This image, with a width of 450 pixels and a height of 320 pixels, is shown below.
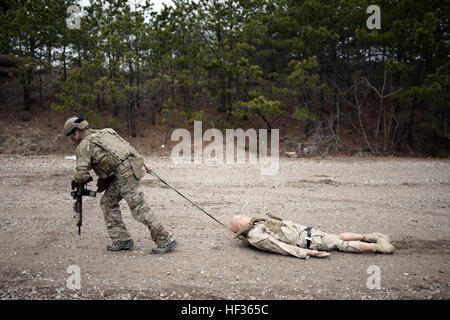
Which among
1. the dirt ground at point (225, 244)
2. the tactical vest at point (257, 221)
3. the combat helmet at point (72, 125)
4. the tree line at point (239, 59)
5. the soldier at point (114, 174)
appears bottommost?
the dirt ground at point (225, 244)

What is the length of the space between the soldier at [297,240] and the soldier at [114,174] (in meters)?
1.22

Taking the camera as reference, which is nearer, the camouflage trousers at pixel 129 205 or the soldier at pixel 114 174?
the soldier at pixel 114 174

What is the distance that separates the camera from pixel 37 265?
160 inches

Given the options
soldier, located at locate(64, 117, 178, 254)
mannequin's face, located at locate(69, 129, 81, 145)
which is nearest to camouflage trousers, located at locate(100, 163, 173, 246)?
soldier, located at locate(64, 117, 178, 254)

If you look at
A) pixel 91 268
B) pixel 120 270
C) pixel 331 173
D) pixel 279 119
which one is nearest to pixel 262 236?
pixel 120 270

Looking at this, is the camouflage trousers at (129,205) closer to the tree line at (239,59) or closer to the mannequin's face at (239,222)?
the mannequin's face at (239,222)

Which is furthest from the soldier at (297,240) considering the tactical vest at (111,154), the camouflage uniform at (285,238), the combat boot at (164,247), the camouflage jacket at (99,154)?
the camouflage jacket at (99,154)

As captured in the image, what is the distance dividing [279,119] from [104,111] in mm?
11190

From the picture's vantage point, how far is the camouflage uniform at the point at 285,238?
14.2 ft

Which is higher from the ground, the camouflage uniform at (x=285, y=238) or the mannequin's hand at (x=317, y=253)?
the camouflage uniform at (x=285, y=238)

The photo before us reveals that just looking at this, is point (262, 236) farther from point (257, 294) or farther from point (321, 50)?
point (321, 50)

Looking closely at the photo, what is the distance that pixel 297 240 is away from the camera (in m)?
4.43

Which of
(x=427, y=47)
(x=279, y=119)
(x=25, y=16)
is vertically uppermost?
(x=25, y=16)

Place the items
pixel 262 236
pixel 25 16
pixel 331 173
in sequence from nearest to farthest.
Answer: pixel 262 236 → pixel 331 173 → pixel 25 16
